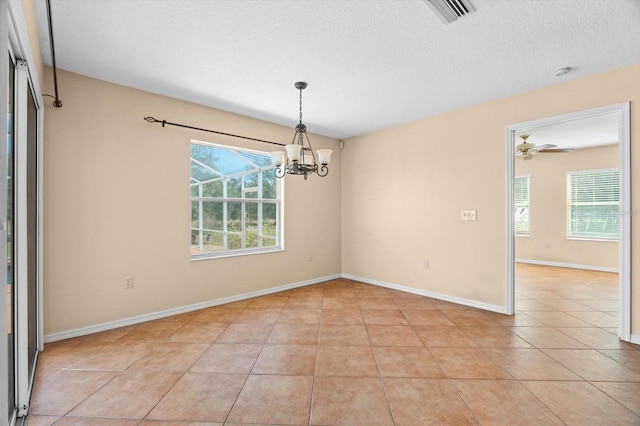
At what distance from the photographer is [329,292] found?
4.45m

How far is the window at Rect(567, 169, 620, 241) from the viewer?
20.2ft

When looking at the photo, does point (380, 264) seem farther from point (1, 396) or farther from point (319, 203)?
point (1, 396)

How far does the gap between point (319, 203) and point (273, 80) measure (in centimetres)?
241

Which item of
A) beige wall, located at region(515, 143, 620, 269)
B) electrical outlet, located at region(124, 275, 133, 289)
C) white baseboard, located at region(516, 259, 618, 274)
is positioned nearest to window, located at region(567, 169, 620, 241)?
beige wall, located at region(515, 143, 620, 269)

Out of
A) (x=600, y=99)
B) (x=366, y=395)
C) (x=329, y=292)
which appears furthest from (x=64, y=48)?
(x=600, y=99)

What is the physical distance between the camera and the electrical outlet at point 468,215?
3.80m

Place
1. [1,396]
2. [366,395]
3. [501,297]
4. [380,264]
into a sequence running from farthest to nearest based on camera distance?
1. [380,264]
2. [501,297]
3. [366,395]
4. [1,396]

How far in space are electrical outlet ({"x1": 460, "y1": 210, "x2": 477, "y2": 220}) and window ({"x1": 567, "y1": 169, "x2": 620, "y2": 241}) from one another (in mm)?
4497

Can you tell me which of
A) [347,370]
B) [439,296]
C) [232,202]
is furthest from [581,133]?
[232,202]

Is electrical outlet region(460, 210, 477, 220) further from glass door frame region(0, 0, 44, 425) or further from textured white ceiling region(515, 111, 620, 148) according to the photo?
glass door frame region(0, 0, 44, 425)

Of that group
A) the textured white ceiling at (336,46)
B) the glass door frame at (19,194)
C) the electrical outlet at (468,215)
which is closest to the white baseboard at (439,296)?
the electrical outlet at (468,215)

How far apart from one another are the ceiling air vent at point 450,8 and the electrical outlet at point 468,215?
7.94 feet

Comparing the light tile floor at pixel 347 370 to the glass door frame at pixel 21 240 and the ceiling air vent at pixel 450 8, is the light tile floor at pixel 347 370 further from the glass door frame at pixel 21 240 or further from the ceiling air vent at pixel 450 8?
the ceiling air vent at pixel 450 8

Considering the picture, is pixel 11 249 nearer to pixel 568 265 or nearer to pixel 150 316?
pixel 150 316
